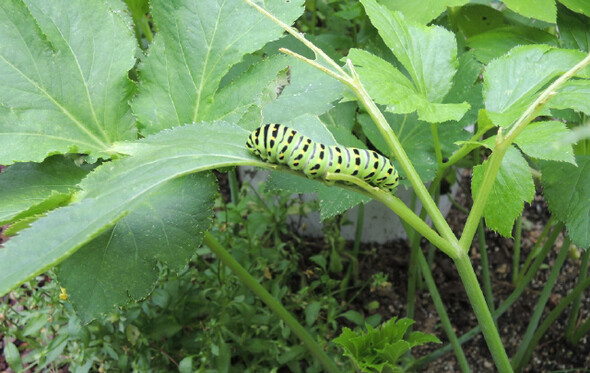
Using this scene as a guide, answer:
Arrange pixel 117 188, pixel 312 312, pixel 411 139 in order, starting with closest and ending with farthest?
pixel 117 188 → pixel 411 139 → pixel 312 312

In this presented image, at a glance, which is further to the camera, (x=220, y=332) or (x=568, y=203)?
(x=220, y=332)

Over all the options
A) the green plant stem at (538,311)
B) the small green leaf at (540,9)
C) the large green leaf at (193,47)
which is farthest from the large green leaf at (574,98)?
the green plant stem at (538,311)

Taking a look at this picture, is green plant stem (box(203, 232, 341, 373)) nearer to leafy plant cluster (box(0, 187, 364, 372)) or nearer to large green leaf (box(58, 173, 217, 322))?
large green leaf (box(58, 173, 217, 322))

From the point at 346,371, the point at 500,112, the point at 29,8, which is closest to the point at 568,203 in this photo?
the point at 500,112

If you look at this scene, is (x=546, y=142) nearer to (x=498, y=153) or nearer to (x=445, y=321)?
(x=498, y=153)

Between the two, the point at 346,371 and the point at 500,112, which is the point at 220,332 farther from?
the point at 500,112

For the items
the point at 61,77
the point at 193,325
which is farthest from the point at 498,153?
the point at 193,325

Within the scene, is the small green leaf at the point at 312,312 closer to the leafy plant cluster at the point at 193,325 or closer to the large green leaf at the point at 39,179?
the leafy plant cluster at the point at 193,325
